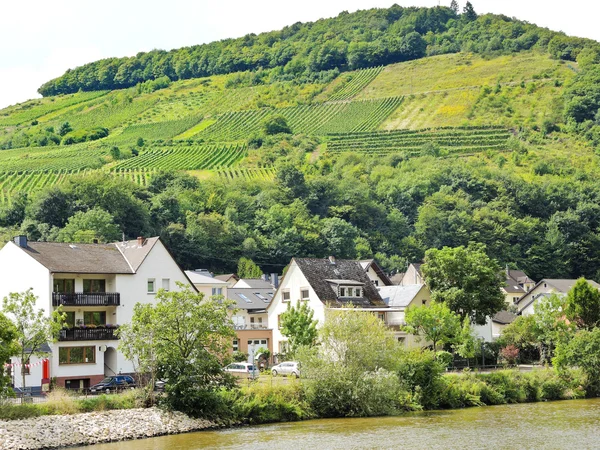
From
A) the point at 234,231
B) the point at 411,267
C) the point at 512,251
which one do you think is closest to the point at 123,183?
the point at 234,231

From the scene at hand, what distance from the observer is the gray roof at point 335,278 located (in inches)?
2904

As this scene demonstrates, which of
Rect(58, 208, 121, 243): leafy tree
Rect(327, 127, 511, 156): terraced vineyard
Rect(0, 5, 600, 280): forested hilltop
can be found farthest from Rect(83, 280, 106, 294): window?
Rect(327, 127, 511, 156): terraced vineyard

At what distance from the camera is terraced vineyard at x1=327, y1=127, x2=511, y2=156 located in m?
190

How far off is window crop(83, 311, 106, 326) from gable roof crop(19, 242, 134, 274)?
9.31 ft

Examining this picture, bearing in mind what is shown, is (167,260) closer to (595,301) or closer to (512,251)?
(595,301)

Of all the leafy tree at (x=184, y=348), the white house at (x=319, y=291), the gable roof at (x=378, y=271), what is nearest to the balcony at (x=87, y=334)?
the leafy tree at (x=184, y=348)

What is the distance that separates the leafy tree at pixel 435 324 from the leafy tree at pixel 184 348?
2274cm

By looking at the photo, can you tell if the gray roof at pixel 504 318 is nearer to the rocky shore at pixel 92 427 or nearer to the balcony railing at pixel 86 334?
the balcony railing at pixel 86 334

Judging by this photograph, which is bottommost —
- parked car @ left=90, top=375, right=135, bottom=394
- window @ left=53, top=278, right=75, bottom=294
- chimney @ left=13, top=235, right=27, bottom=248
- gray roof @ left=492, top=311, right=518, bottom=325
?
parked car @ left=90, top=375, right=135, bottom=394

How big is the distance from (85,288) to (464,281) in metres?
31.8

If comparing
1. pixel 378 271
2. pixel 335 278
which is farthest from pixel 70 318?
pixel 378 271

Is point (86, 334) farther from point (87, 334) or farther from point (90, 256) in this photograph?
point (90, 256)

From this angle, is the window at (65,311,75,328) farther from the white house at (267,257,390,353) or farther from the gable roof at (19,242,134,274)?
the white house at (267,257,390,353)

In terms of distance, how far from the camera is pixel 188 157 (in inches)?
7003
